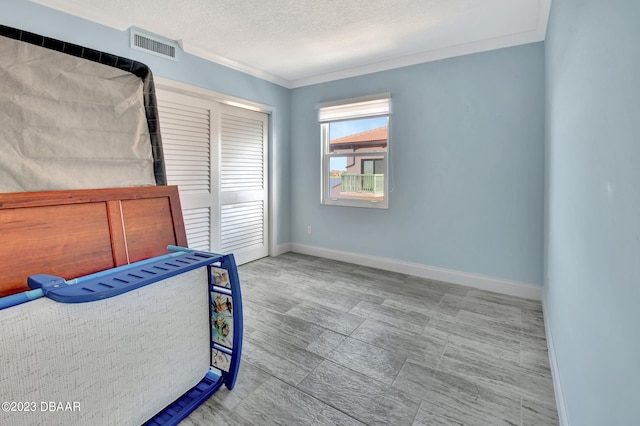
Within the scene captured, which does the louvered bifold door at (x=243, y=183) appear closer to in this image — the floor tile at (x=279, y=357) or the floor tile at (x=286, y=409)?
the floor tile at (x=279, y=357)

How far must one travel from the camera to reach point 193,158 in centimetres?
321

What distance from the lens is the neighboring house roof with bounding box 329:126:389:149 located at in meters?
3.64

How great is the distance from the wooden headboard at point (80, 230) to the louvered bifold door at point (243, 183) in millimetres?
1729

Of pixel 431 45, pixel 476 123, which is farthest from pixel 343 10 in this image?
pixel 476 123

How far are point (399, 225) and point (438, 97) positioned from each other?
4.76 feet

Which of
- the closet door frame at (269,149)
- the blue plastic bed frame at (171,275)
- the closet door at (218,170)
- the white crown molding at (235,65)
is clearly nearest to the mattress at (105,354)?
the blue plastic bed frame at (171,275)

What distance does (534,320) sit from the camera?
7.95ft

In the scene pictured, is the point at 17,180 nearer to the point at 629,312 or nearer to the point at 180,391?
the point at 180,391

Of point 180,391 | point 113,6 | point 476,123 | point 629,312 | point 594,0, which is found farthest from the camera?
point 476,123

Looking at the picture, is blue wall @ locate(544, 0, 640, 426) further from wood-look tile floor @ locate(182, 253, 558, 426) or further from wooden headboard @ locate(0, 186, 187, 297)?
wooden headboard @ locate(0, 186, 187, 297)

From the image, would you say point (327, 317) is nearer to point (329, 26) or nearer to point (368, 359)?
point (368, 359)

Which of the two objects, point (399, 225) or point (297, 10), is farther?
point (399, 225)

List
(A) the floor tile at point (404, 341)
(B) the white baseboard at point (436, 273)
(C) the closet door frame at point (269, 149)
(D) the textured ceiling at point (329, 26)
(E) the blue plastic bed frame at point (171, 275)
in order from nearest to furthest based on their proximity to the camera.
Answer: (E) the blue plastic bed frame at point (171, 275) < (A) the floor tile at point (404, 341) < (D) the textured ceiling at point (329, 26) < (B) the white baseboard at point (436, 273) < (C) the closet door frame at point (269, 149)

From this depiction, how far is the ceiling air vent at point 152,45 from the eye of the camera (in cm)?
259
